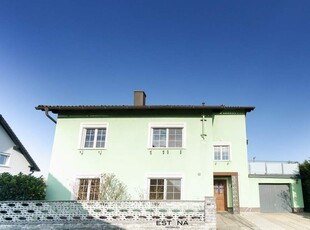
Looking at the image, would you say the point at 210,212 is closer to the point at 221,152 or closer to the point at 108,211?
the point at 108,211

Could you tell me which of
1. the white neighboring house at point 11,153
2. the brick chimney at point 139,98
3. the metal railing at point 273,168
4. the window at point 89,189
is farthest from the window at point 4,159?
the metal railing at point 273,168

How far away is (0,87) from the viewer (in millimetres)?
13898

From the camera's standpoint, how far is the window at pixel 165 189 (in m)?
12.2

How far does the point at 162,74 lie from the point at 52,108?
776cm

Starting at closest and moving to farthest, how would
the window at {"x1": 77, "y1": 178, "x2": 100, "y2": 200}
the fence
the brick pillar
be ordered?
the brick pillar < the fence < the window at {"x1": 77, "y1": 178, "x2": 100, "y2": 200}

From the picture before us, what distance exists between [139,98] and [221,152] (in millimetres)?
7545

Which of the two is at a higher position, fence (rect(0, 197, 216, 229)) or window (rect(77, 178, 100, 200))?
window (rect(77, 178, 100, 200))

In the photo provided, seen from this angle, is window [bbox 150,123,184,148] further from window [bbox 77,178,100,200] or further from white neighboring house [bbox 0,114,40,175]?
white neighboring house [bbox 0,114,40,175]

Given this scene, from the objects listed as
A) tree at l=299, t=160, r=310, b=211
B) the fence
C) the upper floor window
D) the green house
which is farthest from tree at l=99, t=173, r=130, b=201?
tree at l=299, t=160, r=310, b=211

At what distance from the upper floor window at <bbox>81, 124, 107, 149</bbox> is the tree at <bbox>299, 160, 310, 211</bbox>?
49.6 feet

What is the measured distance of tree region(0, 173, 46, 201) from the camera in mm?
11254

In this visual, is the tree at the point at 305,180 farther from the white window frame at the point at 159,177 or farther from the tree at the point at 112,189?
the tree at the point at 112,189

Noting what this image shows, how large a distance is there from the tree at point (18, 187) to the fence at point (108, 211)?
4.03ft

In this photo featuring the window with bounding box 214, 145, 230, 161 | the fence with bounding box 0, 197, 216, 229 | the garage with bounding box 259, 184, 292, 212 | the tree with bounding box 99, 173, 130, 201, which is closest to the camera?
the fence with bounding box 0, 197, 216, 229
